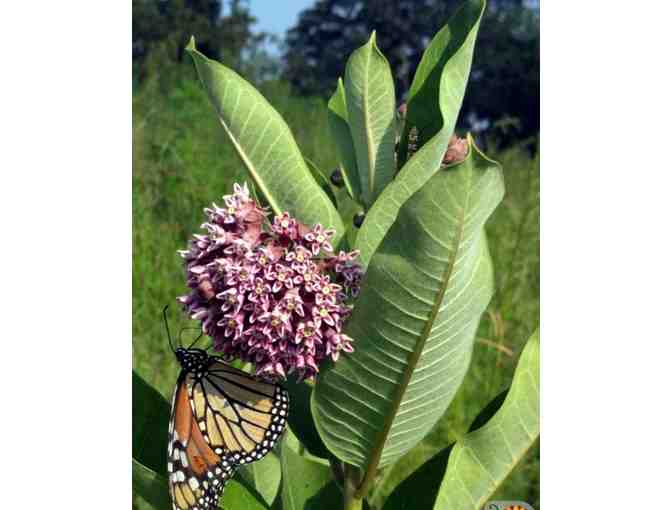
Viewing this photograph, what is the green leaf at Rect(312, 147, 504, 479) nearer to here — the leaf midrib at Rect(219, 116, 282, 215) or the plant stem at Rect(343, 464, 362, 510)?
the plant stem at Rect(343, 464, 362, 510)

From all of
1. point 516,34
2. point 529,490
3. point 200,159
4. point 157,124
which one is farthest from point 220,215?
point 157,124

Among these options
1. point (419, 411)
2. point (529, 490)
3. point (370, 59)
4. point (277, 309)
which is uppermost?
point (370, 59)

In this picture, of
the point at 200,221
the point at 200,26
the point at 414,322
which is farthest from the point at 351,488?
the point at 200,221

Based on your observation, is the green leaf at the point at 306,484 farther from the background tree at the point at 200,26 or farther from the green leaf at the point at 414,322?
the background tree at the point at 200,26

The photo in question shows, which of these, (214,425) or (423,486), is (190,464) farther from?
(423,486)

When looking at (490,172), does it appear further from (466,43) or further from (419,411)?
(419,411)

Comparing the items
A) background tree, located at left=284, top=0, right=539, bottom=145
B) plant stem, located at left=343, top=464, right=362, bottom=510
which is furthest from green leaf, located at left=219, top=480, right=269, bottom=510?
background tree, located at left=284, top=0, right=539, bottom=145

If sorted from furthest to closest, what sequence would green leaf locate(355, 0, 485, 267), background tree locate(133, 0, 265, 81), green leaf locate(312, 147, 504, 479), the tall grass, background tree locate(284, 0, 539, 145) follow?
1. the tall grass
2. background tree locate(133, 0, 265, 81)
3. background tree locate(284, 0, 539, 145)
4. green leaf locate(355, 0, 485, 267)
5. green leaf locate(312, 147, 504, 479)

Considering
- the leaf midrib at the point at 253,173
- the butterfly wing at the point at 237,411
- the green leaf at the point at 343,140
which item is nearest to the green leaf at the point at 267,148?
the leaf midrib at the point at 253,173
